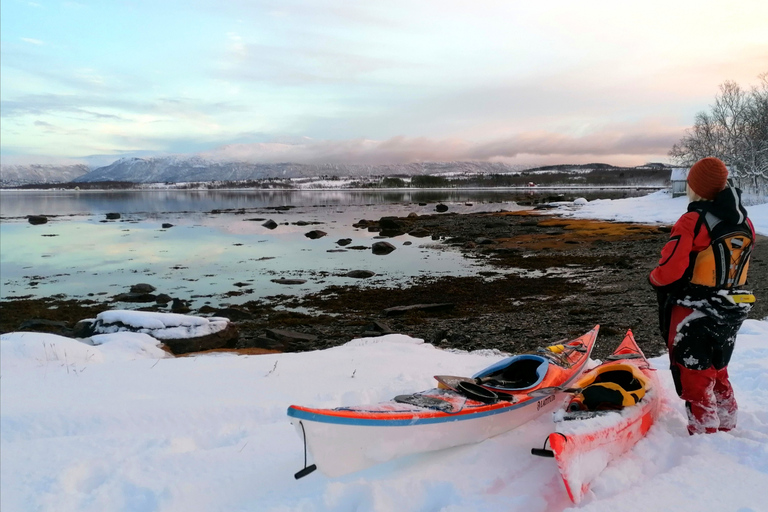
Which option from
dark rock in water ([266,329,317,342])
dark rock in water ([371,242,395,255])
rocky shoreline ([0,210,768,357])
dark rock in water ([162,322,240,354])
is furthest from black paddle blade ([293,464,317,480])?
dark rock in water ([371,242,395,255])

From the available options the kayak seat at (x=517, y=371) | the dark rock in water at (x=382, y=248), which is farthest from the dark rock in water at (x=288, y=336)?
the dark rock in water at (x=382, y=248)

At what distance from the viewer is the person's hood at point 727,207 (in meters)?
3.39

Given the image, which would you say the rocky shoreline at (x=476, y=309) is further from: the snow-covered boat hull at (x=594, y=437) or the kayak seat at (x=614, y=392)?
the snow-covered boat hull at (x=594, y=437)

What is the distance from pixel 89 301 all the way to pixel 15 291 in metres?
3.90

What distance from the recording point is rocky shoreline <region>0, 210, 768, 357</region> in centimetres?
969

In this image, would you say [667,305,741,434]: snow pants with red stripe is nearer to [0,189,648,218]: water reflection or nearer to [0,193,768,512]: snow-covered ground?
[0,193,768,512]: snow-covered ground

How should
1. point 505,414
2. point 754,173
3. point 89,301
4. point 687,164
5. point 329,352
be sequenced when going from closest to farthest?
point 505,414 → point 329,352 → point 89,301 → point 754,173 → point 687,164

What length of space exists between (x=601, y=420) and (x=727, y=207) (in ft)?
6.01

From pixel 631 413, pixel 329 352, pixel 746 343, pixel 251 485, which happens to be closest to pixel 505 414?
pixel 631 413

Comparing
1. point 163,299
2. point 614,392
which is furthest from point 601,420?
point 163,299

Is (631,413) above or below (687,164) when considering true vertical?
below

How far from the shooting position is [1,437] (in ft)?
13.6

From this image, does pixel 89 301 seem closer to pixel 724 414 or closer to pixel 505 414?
pixel 505 414

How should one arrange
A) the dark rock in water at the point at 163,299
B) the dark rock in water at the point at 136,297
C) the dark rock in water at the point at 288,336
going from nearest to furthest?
the dark rock in water at the point at 288,336 < the dark rock in water at the point at 163,299 < the dark rock in water at the point at 136,297
